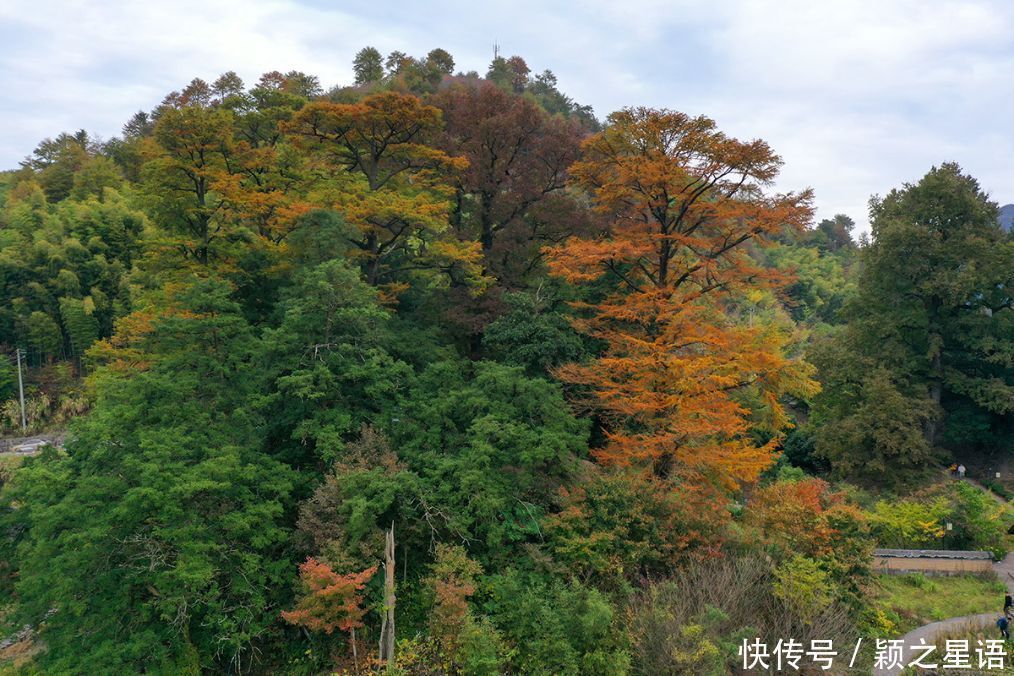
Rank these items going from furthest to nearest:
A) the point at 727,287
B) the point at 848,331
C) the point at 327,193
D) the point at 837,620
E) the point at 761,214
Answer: the point at 848,331, the point at 327,193, the point at 727,287, the point at 761,214, the point at 837,620

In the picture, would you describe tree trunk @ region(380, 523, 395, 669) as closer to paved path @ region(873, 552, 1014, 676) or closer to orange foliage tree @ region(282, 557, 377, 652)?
orange foliage tree @ region(282, 557, 377, 652)

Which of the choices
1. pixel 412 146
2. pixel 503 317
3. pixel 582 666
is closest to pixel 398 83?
pixel 412 146

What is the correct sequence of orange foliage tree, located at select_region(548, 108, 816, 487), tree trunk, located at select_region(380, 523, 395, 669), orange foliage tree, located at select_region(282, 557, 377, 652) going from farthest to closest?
1. orange foliage tree, located at select_region(548, 108, 816, 487)
2. tree trunk, located at select_region(380, 523, 395, 669)
3. orange foliage tree, located at select_region(282, 557, 377, 652)

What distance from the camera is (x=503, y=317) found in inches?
534

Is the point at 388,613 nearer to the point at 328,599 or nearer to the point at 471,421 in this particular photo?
the point at 328,599

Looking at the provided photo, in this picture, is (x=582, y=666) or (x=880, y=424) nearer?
(x=582, y=666)

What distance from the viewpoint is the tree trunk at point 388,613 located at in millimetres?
8906

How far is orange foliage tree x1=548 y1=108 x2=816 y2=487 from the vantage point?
37.3 ft

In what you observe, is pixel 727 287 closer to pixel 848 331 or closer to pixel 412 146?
pixel 412 146

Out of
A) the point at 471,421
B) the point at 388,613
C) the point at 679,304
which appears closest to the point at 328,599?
the point at 388,613

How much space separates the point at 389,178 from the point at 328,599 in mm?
11787

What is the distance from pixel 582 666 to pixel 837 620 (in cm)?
456

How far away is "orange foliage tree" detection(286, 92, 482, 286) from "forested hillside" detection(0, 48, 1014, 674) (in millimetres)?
110

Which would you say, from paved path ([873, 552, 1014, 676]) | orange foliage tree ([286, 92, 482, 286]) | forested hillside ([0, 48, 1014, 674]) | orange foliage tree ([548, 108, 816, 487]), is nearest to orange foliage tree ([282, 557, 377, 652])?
forested hillside ([0, 48, 1014, 674])
